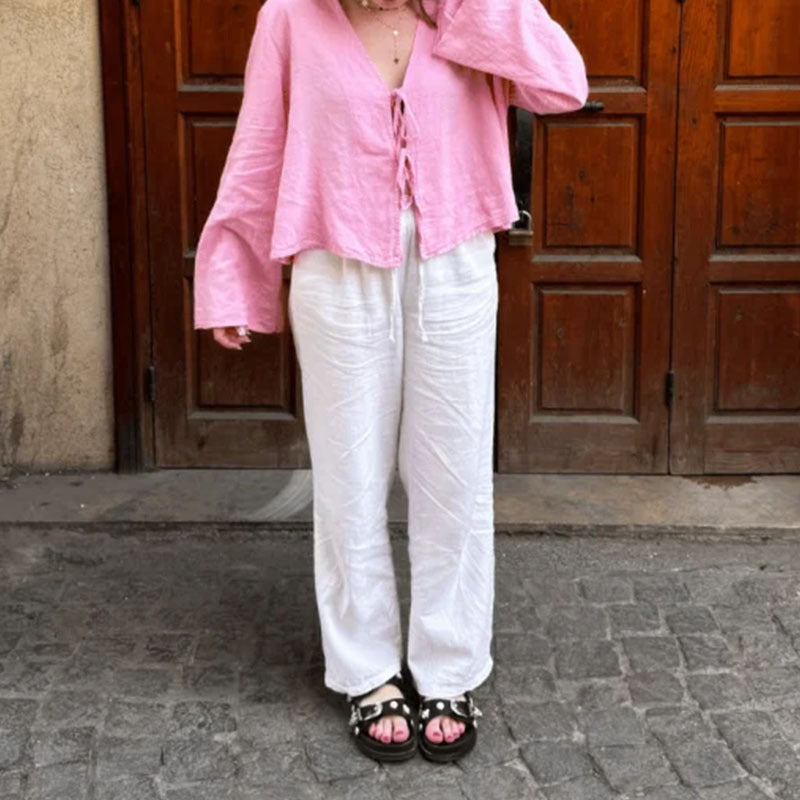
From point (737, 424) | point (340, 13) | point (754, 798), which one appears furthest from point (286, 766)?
point (737, 424)

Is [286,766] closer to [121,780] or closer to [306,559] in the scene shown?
[121,780]

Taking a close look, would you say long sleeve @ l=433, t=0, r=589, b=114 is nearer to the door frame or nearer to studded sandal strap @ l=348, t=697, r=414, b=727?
studded sandal strap @ l=348, t=697, r=414, b=727

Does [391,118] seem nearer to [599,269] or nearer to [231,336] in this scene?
[231,336]

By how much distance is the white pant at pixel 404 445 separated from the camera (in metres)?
3.29

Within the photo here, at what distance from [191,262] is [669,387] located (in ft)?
6.07

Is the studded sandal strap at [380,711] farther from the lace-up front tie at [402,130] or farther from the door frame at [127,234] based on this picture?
the door frame at [127,234]

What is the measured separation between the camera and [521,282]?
211 inches

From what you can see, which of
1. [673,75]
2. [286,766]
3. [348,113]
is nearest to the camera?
[348,113]

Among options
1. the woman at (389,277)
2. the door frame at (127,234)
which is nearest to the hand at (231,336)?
the woman at (389,277)

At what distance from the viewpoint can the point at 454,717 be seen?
3.52 meters

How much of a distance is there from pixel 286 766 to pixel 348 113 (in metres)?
1.54

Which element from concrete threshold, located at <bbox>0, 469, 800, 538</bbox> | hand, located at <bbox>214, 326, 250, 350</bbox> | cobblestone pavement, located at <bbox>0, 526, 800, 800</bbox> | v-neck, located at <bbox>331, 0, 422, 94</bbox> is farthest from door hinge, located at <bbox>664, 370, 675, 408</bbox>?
v-neck, located at <bbox>331, 0, 422, 94</bbox>

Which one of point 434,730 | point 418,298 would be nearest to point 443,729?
point 434,730

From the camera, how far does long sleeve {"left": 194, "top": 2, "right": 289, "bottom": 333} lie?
327cm
